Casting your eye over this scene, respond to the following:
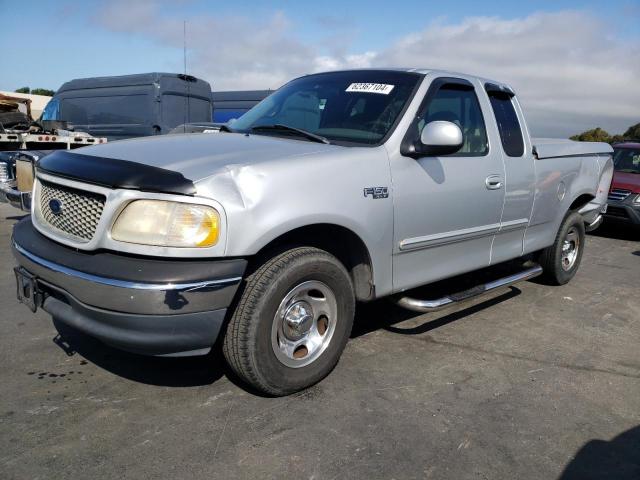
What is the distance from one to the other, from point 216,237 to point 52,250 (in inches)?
37.2

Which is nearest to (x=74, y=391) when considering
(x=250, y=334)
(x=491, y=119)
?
(x=250, y=334)

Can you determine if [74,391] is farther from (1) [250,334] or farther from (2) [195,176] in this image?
(2) [195,176]

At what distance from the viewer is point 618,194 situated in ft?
31.6

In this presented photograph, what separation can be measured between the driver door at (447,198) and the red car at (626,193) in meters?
6.28

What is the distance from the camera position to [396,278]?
3.57m

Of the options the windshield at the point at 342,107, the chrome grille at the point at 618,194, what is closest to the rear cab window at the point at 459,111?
the windshield at the point at 342,107

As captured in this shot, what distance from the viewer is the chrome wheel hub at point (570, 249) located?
5.78 metres

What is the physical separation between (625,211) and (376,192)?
7.77 meters

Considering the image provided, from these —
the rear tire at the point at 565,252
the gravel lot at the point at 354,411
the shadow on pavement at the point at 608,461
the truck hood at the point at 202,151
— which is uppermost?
the truck hood at the point at 202,151

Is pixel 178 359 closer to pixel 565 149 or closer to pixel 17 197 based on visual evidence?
pixel 17 197

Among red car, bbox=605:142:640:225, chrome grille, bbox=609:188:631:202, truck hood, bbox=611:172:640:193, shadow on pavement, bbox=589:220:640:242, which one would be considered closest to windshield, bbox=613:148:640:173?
red car, bbox=605:142:640:225

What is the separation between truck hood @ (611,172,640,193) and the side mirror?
7154mm

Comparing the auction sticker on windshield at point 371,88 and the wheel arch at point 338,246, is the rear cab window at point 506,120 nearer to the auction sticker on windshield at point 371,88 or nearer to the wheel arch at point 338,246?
the auction sticker on windshield at point 371,88

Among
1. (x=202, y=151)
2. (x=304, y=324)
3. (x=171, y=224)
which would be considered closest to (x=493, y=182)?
(x=304, y=324)
